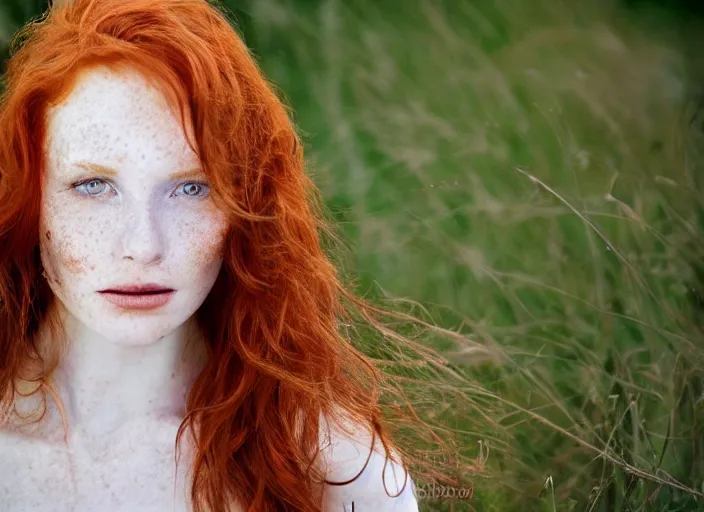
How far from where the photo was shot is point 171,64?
1252mm

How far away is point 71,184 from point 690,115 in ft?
4.77

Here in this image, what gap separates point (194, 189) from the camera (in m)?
1.29

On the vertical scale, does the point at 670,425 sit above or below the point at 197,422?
below

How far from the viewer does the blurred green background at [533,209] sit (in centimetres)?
203

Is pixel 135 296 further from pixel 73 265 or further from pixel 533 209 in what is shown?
pixel 533 209

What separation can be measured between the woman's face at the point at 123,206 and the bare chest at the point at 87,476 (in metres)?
0.16

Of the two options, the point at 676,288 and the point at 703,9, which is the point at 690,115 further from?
the point at 676,288

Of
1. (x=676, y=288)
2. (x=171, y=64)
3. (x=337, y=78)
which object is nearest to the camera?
(x=171, y=64)

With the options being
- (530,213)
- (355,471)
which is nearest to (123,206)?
(355,471)

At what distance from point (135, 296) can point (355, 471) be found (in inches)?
15.6

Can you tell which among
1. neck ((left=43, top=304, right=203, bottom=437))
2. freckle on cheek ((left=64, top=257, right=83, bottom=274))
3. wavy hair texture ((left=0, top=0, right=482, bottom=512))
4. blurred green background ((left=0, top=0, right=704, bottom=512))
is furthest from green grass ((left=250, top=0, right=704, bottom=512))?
freckle on cheek ((left=64, top=257, right=83, bottom=274))

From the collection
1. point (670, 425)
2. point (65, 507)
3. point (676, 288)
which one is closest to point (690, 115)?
Answer: point (676, 288)

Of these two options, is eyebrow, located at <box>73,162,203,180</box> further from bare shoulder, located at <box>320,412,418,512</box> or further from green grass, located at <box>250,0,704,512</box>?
green grass, located at <box>250,0,704,512</box>

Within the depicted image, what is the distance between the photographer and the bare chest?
4.40 ft
